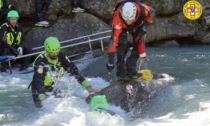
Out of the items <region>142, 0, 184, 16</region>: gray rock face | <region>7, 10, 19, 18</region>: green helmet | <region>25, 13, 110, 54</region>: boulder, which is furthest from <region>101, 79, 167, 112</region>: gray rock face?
<region>142, 0, 184, 16</region>: gray rock face

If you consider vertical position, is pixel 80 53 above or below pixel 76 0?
below

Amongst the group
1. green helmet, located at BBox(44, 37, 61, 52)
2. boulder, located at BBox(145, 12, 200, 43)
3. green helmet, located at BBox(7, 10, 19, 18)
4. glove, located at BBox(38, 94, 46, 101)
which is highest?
green helmet, located at BBox(44, 37, 61, 52)

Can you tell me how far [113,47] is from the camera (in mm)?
7102

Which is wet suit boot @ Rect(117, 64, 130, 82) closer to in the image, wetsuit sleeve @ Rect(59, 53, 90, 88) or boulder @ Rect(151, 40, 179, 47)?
wetsuit sleeve @ Rect(59, 53, 90, 88)

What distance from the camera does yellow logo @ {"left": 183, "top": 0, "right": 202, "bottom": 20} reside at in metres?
12.8

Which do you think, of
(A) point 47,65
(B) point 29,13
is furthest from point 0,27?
(A) point 47,65

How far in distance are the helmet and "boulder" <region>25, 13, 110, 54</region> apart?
482 cm

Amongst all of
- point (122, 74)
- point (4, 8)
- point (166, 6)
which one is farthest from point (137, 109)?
point (166, 6)

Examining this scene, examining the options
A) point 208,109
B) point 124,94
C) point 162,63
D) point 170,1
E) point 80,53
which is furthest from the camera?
point 170,1

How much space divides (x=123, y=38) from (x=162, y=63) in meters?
2.81

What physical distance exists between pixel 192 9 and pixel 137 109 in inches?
277

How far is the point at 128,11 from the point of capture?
684cm

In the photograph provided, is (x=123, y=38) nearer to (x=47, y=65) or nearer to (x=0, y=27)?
(x=47, y=65)

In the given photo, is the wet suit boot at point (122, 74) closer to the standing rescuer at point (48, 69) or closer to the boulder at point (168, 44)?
the standing rescuer at point (48, 69)
